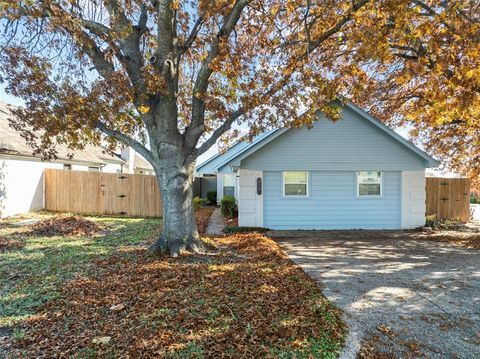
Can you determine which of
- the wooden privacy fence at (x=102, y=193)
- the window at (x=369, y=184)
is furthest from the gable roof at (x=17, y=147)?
the window at (x=369, y=184)

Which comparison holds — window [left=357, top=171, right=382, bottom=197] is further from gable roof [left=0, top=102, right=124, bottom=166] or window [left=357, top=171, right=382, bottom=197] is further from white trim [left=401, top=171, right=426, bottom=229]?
gable roof [left=0, top=102, right=124, bottom=166]

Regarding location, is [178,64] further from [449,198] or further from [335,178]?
[449,198]

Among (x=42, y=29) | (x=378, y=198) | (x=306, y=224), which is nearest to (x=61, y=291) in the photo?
(x=42, y=29)

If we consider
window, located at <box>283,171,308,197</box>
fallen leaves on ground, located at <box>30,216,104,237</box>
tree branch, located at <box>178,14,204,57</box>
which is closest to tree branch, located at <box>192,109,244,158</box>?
tree branch, located at <box>178,14,204,57</box>

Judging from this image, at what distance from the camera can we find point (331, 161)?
12.4 meters

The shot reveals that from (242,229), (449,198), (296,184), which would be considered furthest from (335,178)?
(449,198)

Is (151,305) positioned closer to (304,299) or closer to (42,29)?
(304,299)

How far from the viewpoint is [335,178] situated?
1260 cm

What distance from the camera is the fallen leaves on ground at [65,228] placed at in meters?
10.6

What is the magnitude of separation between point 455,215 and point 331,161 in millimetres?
7869

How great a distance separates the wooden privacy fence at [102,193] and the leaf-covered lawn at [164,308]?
8.57 metres

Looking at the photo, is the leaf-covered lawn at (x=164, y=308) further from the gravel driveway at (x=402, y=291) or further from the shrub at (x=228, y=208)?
the shrub at (x=228, y=208)

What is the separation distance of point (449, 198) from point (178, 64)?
1457cm

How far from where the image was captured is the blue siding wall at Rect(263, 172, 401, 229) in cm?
1249
